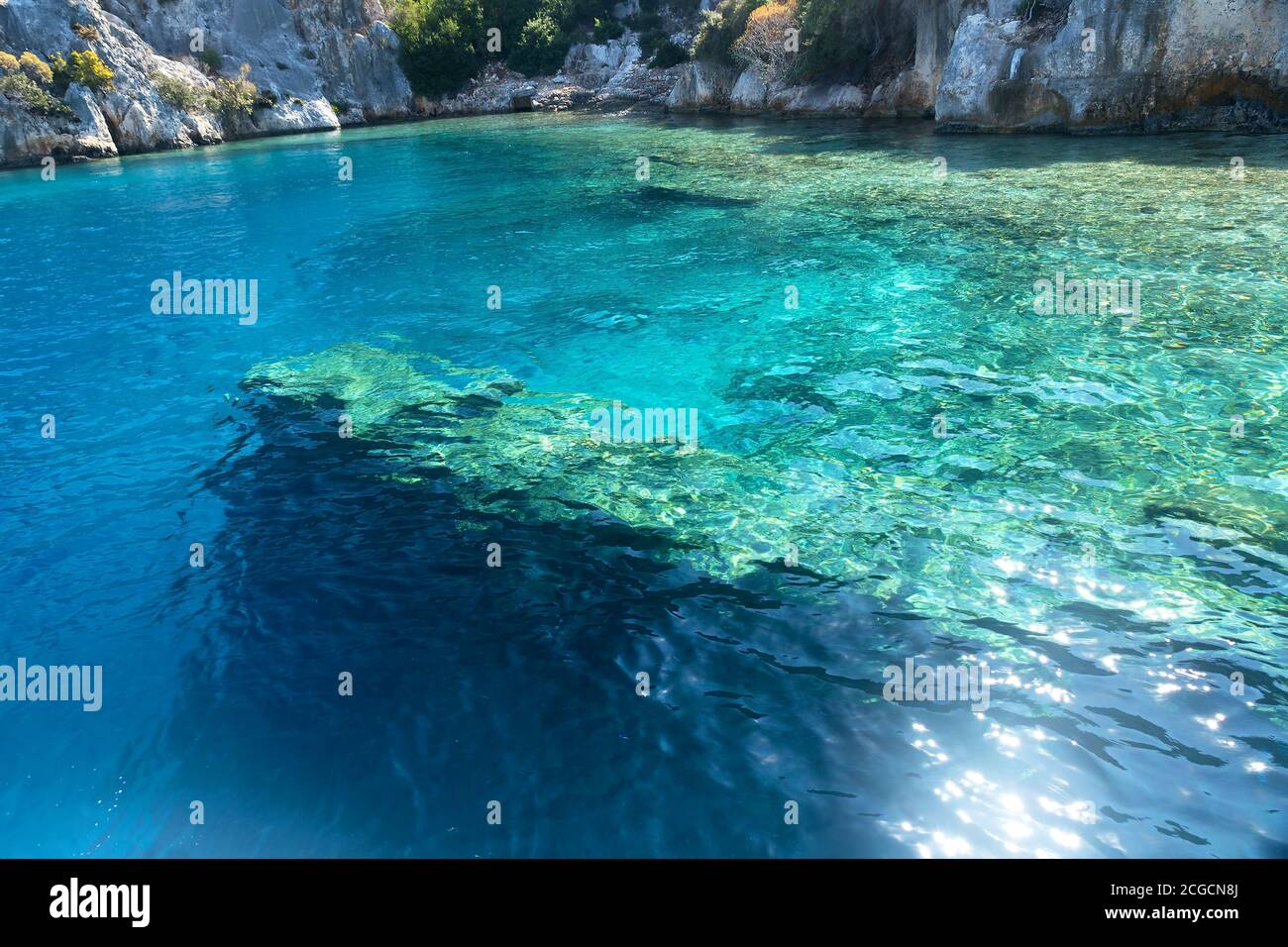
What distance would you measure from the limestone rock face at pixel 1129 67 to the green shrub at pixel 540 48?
131ft

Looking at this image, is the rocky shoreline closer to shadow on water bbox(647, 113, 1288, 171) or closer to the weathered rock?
the weathered rock

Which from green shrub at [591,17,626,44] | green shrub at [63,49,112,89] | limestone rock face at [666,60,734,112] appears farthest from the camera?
green shrub at [591,17,626,44]

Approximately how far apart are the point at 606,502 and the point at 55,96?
50.0m

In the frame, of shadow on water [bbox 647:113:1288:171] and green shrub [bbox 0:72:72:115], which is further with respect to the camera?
green shrub [bbox 0:72:72:115]

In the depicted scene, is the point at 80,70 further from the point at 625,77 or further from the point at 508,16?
the point at 625,77

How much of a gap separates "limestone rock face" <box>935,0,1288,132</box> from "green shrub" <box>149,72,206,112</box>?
44.0 meters

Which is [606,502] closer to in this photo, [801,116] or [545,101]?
[801,116]

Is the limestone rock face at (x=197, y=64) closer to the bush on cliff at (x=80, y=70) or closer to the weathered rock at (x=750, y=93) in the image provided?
the bush on cliff at (x=80, y=70)

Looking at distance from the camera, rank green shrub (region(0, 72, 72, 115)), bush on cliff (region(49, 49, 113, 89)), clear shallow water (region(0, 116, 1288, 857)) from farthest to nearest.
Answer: bush on cliff (region(49, 49, 113, 89))
green shrub (region(0, 72, 72, 115))
clear shallow water (region(0, 116, 1288, 857))

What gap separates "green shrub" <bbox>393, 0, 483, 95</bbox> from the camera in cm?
6050

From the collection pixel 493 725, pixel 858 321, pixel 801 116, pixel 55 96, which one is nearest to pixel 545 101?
pixel 801 116

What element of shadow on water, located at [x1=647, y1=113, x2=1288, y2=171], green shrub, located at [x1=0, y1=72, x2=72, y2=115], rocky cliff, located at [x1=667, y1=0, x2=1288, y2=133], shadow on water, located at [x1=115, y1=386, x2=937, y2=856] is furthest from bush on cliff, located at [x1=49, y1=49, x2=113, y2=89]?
shadow on water, located at [x1=115, y1=386, x2=937, y2=856]

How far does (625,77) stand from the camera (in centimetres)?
5834

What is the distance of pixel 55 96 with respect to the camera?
42.5 m
